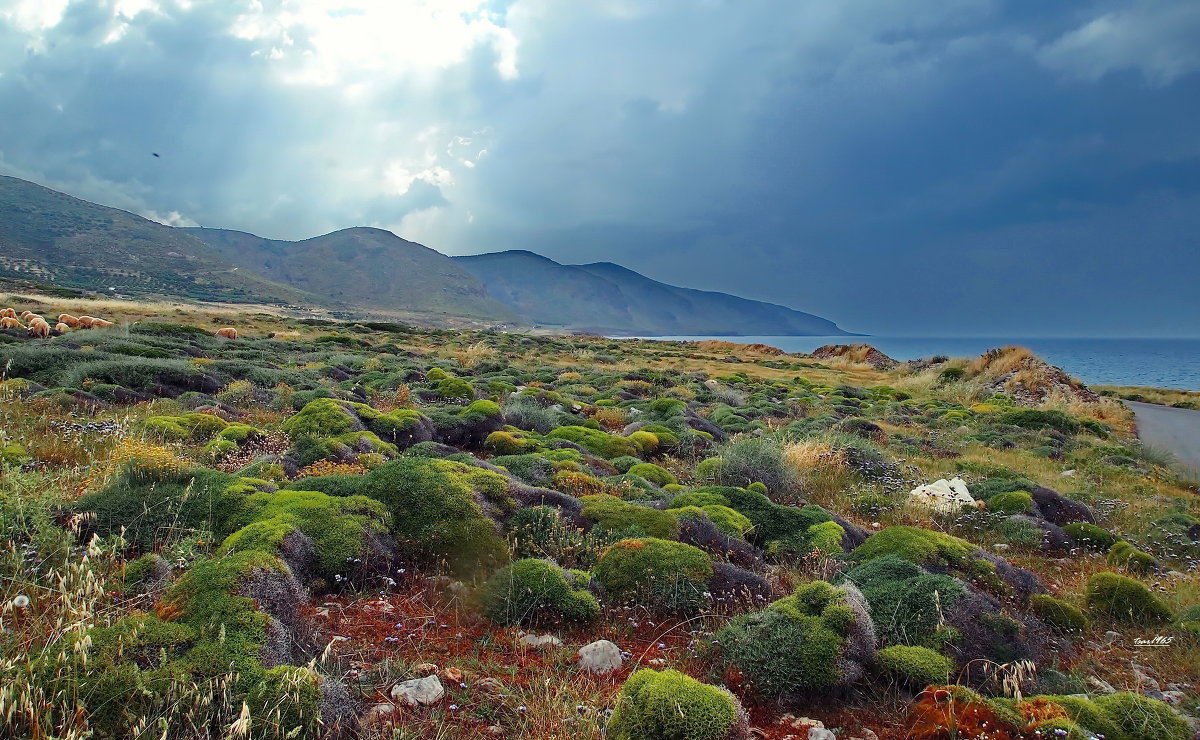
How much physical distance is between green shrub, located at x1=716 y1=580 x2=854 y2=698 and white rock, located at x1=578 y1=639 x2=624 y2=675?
0.78 meters

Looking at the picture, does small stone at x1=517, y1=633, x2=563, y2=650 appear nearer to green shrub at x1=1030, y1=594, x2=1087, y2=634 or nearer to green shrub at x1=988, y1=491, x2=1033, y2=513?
green shrub at x1=1030, y1=594, x2=1087, y2=634

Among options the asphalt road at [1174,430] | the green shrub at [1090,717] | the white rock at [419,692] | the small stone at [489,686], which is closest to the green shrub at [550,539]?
the small stone at [489,686]

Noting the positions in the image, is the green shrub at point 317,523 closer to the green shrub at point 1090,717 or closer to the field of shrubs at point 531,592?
the field of shrubs at point 531,592

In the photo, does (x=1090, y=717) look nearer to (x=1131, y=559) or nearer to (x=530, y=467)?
(x=1131, y=559)

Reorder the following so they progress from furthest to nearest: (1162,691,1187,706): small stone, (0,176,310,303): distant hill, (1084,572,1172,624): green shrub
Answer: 1. (0,176,310,303): distant hill
2. (1084,572,1172,624): green shrub
3. (1162,691,1187,706): small stone

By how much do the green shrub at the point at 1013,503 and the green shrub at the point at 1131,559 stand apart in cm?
162

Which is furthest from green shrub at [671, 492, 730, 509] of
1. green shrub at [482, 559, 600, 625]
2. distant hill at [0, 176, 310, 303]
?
distant hill at [0, 176, 310, 303]

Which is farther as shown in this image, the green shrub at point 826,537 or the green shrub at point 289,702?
the green shrub at point 826,537

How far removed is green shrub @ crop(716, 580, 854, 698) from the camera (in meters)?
3.76

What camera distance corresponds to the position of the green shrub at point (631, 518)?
5.89 metres

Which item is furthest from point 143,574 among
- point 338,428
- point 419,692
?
point 338,428

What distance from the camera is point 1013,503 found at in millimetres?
8812

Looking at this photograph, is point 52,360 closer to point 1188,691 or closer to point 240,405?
point 240,405

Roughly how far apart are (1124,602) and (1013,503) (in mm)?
3617
